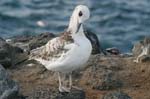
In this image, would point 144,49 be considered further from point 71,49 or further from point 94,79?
point 71,49

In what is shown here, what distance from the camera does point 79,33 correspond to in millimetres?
12227

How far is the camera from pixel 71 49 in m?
12.0

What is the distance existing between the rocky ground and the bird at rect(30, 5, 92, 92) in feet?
1.50

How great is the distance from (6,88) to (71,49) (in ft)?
4.39

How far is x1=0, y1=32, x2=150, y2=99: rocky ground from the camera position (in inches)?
484

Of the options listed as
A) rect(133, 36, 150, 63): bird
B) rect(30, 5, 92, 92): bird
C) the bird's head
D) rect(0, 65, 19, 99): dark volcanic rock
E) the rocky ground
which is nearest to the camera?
rect(0, 65, 19, 99): dark volcanic rock

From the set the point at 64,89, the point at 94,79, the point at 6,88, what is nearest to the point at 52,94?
the point at 64,89

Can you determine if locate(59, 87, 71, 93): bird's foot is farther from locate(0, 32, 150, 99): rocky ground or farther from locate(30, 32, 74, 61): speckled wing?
locate(30, 32, 74, 61): speckled wing

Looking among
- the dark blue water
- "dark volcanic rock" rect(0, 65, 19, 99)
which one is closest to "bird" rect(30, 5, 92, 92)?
"dark volcanic rock" rect(0, 65, 19, 99)

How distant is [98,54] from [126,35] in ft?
39.9

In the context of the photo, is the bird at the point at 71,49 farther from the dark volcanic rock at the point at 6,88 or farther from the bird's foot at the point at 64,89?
the dark volcanic rock at the point at 6,88

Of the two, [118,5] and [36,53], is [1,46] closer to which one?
[36,53]

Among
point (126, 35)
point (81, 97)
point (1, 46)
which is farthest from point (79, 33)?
point (126, 35)

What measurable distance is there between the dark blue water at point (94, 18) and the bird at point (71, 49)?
12.9 meters
